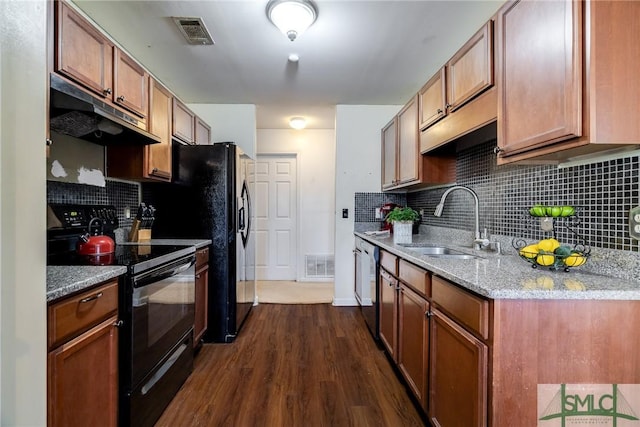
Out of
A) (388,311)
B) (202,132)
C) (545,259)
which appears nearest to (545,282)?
(545,259)

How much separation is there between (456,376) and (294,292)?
3.28 meters

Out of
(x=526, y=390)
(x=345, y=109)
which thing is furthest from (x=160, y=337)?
(x=345, y=109)

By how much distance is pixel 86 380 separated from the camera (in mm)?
1225

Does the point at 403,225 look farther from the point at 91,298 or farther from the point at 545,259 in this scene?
the point at 91,298

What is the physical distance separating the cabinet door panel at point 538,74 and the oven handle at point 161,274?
1.81 meters

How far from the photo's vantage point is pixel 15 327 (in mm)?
654

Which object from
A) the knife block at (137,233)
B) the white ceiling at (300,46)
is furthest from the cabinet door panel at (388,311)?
the knife block at (137,233)

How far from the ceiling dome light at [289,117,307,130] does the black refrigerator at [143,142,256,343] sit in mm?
1767

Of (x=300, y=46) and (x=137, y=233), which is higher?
(x=300, y=46)

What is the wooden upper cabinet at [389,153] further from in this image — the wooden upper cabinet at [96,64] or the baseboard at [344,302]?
the wooden upper cabinet at [96,64]

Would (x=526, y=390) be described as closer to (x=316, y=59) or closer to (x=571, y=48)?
(x=571, y=48)

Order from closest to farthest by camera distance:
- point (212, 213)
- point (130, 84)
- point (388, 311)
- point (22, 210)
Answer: point (22, 210) < point (130, 84) < point (388, 311) < point (212, 213)

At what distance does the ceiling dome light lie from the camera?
4.36 m

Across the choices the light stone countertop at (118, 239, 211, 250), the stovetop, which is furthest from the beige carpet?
the stovetop
